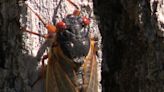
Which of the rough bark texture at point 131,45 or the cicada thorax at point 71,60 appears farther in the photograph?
the cicada thorax at point 71,60

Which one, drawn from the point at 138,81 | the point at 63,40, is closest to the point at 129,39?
the point at 138,81

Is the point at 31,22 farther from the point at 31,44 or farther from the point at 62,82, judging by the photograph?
the point at 62,82

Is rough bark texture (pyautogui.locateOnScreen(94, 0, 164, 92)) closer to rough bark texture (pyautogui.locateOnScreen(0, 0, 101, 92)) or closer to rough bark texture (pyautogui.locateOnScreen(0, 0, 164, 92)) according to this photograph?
rough bark texture (pyautogui.locateOnScreen(0, 0, 164, 92))

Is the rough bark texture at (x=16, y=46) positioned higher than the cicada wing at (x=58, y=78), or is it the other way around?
the rough bark texture at (x=16, y=46)

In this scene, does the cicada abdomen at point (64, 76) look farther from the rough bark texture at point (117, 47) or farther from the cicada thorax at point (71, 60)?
the rough bark texture at point (117, 47)

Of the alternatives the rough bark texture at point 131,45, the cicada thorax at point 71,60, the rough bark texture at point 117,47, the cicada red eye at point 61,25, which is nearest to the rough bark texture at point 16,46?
the rough bark texture at point 117,47

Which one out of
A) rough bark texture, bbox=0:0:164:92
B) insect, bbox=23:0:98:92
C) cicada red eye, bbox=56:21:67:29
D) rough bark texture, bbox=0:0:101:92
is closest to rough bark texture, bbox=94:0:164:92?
rough bark texture, bbox=0:0:164:92

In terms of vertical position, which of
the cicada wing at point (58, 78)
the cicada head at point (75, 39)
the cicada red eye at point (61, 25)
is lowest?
the cicada wing at point (58, 78)

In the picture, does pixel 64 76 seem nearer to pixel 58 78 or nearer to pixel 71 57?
pixel 58 78
